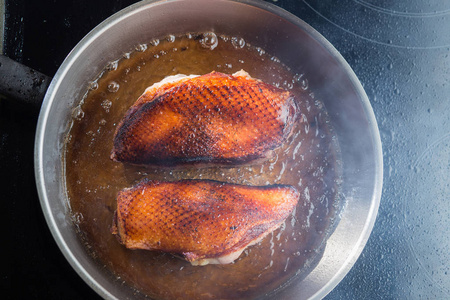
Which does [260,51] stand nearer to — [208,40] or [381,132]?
[208,40]

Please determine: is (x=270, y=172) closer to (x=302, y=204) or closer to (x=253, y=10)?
(x=302, y=204)

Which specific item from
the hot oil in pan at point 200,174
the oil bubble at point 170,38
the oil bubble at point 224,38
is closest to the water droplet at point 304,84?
the hot oil in pan at point 200,174

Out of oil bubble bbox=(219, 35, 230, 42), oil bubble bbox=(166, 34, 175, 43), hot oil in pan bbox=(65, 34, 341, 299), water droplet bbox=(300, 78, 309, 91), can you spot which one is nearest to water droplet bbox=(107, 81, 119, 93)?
hot oil in pan bbox=(65, 34, 341, 299)

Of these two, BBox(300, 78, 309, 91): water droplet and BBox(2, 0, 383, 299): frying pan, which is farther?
BBox(300, 78, 309, 91): water droplet

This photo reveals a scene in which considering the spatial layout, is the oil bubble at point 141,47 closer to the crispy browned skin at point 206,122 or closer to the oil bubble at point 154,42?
the oil bubble at point 154,42

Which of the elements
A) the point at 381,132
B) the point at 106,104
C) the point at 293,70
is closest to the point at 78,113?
the point at 106,104

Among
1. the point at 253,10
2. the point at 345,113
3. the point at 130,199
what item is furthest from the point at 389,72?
A: the point at 130,199

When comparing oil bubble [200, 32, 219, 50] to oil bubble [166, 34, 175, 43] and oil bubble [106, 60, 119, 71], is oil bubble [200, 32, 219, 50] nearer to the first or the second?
oil bubble [166, 34, 175, 43]
